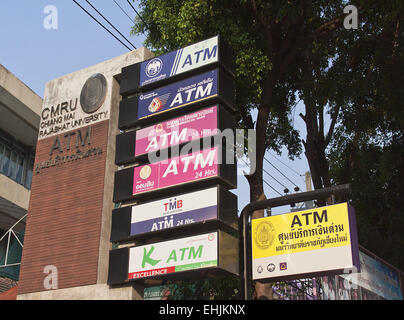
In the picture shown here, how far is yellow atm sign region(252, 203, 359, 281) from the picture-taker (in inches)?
573

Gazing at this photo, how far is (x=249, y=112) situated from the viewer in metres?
22.5

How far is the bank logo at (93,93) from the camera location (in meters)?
19.5

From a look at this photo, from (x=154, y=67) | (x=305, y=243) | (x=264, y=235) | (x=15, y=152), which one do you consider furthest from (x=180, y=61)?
(x=15, y=152)

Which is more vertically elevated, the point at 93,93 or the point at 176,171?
the point at 93,93

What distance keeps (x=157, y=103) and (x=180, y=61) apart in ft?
5.19

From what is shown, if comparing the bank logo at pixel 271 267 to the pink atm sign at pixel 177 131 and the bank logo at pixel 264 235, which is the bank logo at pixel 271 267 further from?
the pink atm sign at pixel 177 131

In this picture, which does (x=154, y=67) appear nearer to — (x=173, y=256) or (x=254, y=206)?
(x=254, y=206)

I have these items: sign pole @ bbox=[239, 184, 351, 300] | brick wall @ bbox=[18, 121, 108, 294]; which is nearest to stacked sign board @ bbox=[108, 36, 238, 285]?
sign pole @ bbox=[239, 184, 351, 300]

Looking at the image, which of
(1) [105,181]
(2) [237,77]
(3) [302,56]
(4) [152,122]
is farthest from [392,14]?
(1) [105,181]

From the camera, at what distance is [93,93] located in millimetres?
19766

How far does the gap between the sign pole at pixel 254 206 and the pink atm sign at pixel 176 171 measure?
1.80 m

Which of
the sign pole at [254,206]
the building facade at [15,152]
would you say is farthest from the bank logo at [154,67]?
the building facade at [15,152]
